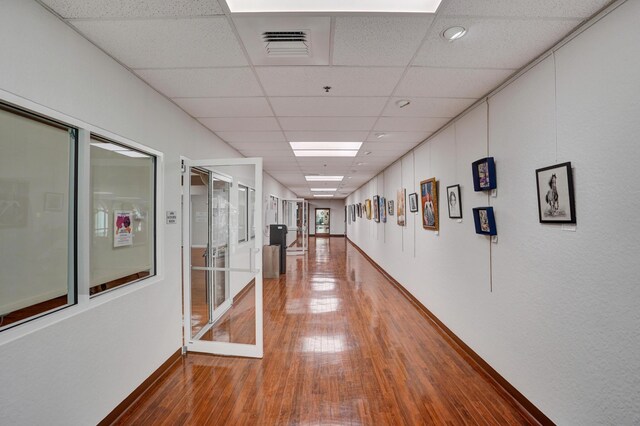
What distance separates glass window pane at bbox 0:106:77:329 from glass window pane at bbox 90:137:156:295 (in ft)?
0.67

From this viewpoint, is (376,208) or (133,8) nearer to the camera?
(133,8)

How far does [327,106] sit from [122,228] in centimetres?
230

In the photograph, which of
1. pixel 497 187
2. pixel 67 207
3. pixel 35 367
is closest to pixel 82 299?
pixel 35 367

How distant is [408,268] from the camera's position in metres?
5.62

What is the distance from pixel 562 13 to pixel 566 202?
1.18 meters

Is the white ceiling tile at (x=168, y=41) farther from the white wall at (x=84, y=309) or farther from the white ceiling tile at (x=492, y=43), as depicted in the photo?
the white ceiling tile at (x=492, y=43)

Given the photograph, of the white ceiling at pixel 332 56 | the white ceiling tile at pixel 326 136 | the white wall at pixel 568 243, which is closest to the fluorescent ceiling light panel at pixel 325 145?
the white ceiling tile at pixel 326 136

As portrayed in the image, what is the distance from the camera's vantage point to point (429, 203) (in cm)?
444

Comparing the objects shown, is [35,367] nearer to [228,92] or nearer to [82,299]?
[82,299]

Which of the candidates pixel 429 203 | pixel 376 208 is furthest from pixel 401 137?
pixel 376 208

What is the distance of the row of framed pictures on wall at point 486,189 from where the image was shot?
1976 mm

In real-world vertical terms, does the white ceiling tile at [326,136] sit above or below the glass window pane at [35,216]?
above

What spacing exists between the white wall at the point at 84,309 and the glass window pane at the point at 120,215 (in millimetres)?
133

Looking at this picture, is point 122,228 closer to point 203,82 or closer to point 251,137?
point 203,82
